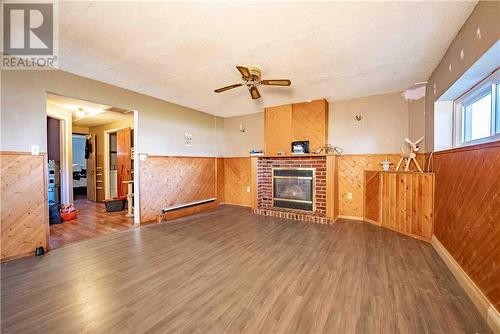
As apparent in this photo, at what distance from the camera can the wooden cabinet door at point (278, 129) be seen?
15.7ft

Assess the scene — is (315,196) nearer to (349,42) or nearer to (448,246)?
(448,246)

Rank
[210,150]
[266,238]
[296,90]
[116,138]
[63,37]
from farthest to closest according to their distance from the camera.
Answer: [116,138] → [210,150] → [296,90] → [266,238] → [63,37]

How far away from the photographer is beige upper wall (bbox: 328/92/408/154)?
392 centimetres

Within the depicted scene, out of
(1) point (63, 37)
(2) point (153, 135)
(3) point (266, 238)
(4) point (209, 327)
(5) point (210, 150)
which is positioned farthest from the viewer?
(5) point (210, 150)

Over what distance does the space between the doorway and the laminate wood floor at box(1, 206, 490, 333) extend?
3.19 ft

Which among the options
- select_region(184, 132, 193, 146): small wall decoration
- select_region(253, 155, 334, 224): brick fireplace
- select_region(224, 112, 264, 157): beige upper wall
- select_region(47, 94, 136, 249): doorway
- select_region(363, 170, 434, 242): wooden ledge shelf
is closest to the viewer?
select_region(363, 170, 434, 242): wooden ledge shelf

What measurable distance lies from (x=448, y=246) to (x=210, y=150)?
503cm

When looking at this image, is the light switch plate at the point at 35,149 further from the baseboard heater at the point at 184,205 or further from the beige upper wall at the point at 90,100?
the baseboard heater at the point at 184,205

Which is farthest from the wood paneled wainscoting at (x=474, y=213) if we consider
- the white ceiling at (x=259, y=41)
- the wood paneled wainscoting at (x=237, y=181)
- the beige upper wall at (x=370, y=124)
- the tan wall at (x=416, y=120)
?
the wood paneled wainscoting at (x=237, y=181)

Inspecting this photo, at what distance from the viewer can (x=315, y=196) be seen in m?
4.34

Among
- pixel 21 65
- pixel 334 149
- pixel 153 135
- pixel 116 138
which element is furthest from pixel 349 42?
pixel 116 138

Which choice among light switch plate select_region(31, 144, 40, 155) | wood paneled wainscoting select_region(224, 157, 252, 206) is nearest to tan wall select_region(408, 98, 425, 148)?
wood paneled wainscoting select_region(224, 157, 252, 206)

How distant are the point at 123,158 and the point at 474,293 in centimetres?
694

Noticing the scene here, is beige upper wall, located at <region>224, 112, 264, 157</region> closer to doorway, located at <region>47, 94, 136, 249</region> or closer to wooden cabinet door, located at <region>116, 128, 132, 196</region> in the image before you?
doorway, located at <region>47, 94, 136, 249</region>
